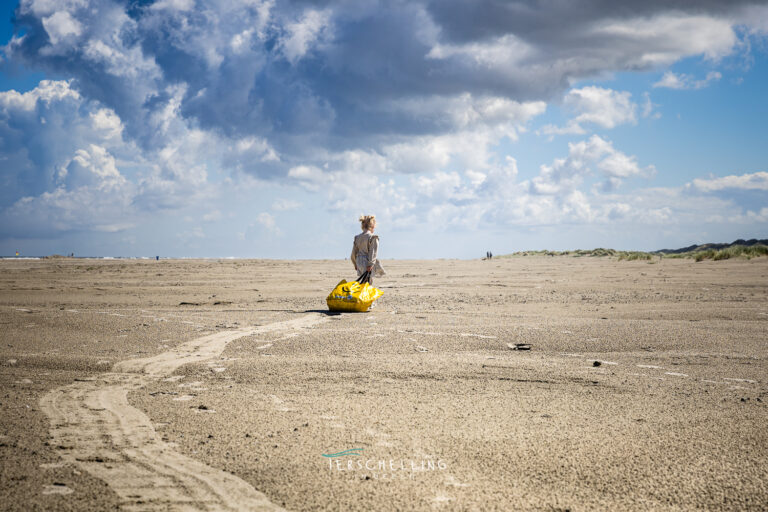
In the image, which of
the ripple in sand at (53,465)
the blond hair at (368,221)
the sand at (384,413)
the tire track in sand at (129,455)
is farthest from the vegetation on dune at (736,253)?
the ripple in sand at (53,465)

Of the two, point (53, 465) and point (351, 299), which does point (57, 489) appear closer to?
point (53, 465)

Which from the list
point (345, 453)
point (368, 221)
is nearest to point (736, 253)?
point (368, 221)

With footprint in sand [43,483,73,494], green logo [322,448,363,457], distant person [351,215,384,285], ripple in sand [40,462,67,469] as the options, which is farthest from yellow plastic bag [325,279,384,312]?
footprint in sand [43,483,73,494]

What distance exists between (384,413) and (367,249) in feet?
24.1

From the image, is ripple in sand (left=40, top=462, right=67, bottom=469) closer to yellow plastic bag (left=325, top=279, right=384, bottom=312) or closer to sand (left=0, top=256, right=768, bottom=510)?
sand (left=0, top=256, right=768, bottom=510)

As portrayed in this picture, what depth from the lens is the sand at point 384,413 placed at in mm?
2723

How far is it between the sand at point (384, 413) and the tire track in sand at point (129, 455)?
0.05 ft

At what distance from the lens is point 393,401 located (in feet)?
14.1

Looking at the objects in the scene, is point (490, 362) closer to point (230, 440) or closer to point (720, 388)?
point (720, 388)

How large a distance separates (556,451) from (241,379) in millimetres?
3092

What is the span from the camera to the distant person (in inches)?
432

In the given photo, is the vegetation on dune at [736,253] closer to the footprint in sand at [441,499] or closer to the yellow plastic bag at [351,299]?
the yellow plastic bag at [351,299]

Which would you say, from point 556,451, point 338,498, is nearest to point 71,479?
point 338,498

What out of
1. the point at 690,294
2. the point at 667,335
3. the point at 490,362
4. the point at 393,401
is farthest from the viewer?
the point at 690,294
